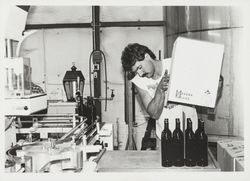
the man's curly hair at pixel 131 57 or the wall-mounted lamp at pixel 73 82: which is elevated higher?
the man's curly hair at pixel 131 57

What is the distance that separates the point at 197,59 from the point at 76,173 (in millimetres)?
1011

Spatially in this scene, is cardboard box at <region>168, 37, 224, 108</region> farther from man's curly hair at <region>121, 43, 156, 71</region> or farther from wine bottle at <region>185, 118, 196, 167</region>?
man's curly hair at <region>121, 43, 156, 71</region>

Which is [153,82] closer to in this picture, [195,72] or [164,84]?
[164,84]

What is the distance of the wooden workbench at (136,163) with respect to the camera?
6.12 ft

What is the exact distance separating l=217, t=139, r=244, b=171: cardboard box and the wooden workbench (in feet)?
0.62

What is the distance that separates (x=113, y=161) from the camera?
1.97 meters

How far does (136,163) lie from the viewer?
1930mm

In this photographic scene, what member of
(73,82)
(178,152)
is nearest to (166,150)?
(178,152)

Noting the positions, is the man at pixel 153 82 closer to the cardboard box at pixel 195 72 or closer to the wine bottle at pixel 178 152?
the cardboard box at pixel 195 72

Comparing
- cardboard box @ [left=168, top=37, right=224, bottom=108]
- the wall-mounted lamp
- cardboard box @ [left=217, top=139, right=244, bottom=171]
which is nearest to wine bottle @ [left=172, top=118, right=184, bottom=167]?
cardboard box @ [left=168, top=37, right=224, bottom=108]

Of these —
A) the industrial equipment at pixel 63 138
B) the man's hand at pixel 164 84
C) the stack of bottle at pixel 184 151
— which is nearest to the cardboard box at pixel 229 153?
the stack of bottle at pixel 184 151

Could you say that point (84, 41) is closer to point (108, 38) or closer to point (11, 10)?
point (108, 38)

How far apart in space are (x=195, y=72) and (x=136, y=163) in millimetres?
662

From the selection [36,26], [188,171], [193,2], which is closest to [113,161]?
[188,171]
